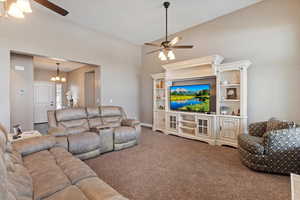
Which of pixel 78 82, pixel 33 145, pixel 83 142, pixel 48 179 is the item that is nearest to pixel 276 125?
pixel 48 179

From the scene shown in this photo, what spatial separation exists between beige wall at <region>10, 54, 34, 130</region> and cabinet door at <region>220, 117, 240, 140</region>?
532 centimetres

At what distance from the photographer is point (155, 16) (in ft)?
13.5

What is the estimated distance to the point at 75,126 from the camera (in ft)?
11.3

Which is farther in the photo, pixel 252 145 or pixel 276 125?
pixel 276 125

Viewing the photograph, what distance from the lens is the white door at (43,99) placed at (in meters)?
7.27

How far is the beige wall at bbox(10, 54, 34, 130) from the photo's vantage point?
13.3 feet

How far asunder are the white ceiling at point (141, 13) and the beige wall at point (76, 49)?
0.33 metres

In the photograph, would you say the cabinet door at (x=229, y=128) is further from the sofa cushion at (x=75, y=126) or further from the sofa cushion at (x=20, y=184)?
the sofa cushion at (x=20, y=184)

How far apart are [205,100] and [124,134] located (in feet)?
7.93

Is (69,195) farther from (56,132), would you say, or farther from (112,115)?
(112,115)

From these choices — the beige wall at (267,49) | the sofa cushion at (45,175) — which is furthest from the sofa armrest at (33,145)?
the beige wall at (267,49)

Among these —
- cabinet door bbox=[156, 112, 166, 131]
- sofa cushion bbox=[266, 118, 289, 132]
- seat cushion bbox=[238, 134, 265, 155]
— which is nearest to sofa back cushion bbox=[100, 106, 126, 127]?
cabinet door bbox=[156, 112, 166, 131]

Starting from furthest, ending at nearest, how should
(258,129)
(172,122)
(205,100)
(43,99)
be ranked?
(43,99)
(172,122)
(205,100)
(258,129)

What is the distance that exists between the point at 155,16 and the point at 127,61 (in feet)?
7.56
